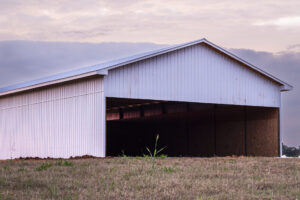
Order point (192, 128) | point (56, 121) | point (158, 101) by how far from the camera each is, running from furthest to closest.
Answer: point (192, 128)
point (158, 101)
point (56, 121)

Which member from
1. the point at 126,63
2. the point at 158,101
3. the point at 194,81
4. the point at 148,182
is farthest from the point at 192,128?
the point at 148,182

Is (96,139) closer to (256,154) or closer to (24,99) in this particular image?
(24,99)

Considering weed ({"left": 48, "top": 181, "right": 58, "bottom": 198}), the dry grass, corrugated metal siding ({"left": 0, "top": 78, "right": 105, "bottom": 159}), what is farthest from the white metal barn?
weed ({"left": 48, "top": 181, "right": 58, "bottom": 198})

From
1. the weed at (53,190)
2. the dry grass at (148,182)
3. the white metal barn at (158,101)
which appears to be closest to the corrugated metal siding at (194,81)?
the white metal barn at (158,101)

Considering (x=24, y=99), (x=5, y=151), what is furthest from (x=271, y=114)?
(x=5, y=151)

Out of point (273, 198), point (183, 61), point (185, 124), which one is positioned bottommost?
point (273, 198)

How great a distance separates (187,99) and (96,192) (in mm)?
12893

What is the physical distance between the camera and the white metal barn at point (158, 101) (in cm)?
1922

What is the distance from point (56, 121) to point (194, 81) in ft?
21.1

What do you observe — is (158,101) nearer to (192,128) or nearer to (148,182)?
(192,128)

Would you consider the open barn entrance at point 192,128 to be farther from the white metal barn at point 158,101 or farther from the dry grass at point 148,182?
the dry grass at point 148,182

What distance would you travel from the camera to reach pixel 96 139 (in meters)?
18.8

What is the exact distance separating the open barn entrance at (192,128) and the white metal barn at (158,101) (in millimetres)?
59

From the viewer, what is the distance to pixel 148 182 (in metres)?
9.76
